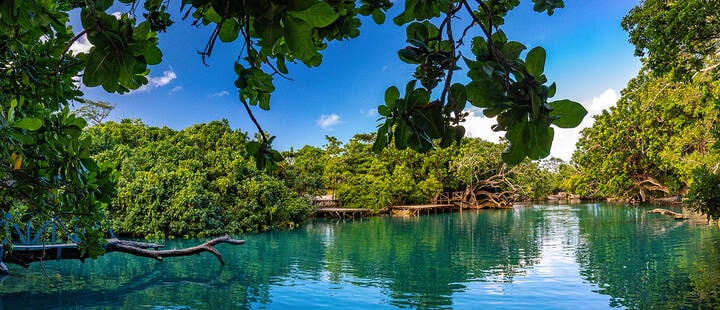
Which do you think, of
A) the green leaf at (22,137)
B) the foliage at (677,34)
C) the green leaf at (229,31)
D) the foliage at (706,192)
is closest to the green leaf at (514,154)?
the green leaf at (229,31)

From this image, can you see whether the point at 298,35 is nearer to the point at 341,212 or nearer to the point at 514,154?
the point at 514,154

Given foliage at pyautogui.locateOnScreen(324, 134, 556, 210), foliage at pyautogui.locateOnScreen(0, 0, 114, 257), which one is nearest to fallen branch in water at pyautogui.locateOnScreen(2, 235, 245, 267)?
foliage at pyautogui.locateOnScreen(0, 0, 114, 257)

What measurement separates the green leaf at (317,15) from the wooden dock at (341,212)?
87.8 ft

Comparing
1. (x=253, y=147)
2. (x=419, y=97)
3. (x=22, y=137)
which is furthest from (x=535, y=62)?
(x=22, y=137)

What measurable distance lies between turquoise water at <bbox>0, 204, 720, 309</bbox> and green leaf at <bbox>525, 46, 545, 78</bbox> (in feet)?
24.3

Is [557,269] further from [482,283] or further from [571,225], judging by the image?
[571,225]

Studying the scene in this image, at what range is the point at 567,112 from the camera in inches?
26.4

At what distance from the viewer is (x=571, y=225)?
19.8 metres

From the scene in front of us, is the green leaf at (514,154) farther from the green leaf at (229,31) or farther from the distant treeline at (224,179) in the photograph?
the distant treeline at (224,179)

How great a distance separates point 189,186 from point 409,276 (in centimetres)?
1003

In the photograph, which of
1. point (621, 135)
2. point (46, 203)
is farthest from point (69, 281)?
point (621, 135)

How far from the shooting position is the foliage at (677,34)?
686 cm

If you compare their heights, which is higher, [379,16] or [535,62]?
[379,16]

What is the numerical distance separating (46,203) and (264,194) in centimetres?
1696
